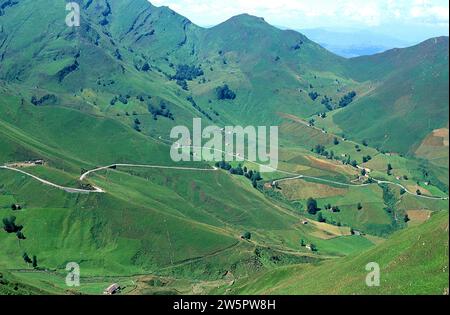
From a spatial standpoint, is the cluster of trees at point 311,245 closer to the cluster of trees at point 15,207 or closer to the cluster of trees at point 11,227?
the cluster of trees at point 11,227

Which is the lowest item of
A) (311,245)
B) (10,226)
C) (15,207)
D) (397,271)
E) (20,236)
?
(311,245)

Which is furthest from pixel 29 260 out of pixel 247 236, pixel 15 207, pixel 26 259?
pixel 247 236

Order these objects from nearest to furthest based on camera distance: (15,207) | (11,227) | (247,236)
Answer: (11,227)
(15,207)
(247,236)

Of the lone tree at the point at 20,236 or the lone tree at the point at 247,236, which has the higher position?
the lone tree at the point at 20,236

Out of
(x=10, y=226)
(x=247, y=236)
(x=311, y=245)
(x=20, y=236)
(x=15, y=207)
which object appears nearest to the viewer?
(x=20, y=236)

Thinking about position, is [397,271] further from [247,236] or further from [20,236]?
[20,236]

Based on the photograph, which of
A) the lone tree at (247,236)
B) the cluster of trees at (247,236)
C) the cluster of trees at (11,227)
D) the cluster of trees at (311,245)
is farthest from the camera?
the cluster of trees at (311,245)

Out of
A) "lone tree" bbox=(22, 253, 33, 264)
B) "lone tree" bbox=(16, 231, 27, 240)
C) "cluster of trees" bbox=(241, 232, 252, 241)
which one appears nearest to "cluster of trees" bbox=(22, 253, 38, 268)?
"lone tree" bbox=(22, 253, 33, 264)

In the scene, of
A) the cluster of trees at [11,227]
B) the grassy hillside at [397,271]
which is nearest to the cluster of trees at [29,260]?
the cluster of trees at [11,227]

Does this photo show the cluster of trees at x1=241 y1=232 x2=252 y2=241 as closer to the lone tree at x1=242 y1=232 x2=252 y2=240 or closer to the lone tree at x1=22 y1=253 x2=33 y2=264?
the lone tree at x1=242 y1=232 x2=252 y2=240
